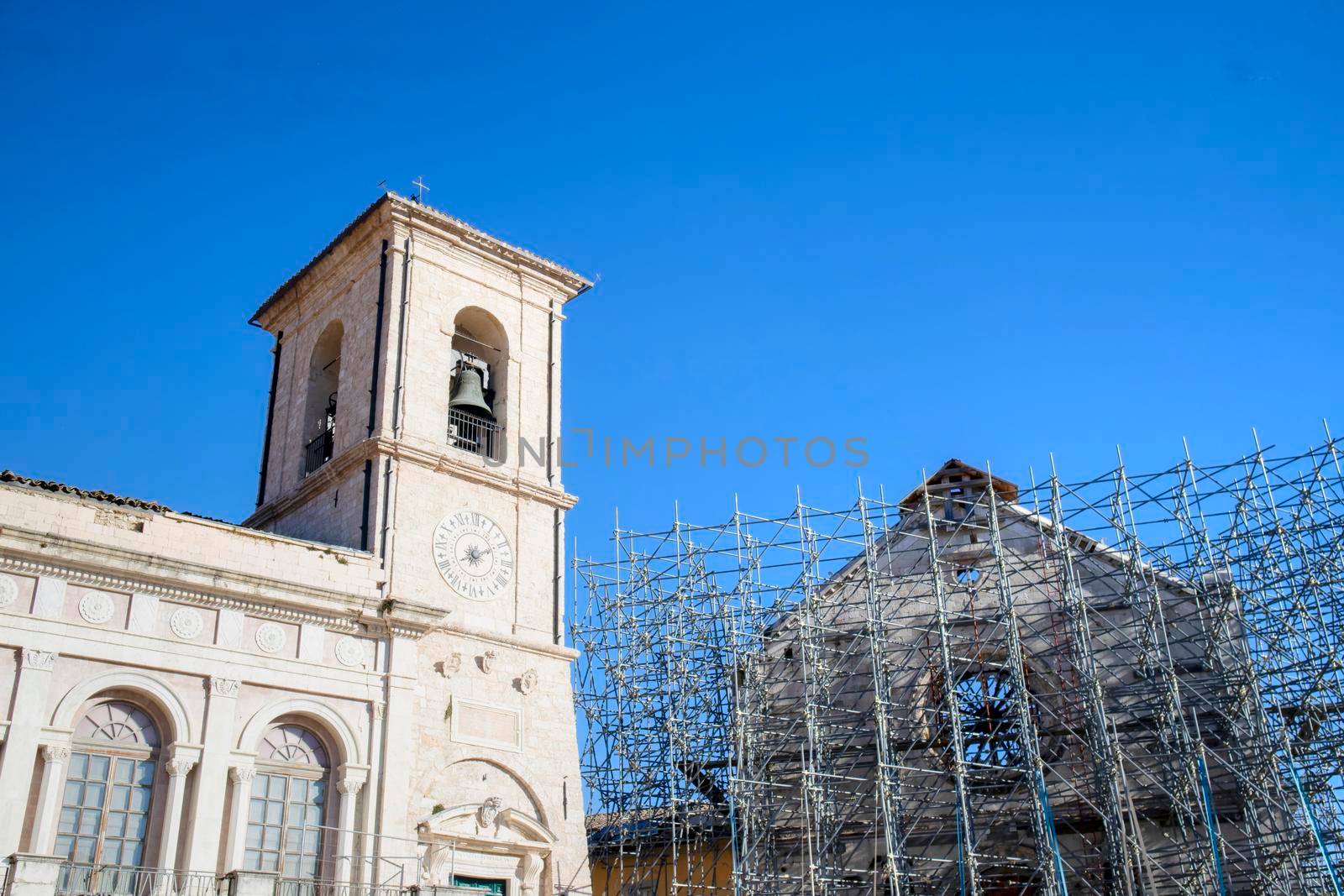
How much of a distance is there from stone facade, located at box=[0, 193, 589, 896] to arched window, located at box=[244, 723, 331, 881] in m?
0.03

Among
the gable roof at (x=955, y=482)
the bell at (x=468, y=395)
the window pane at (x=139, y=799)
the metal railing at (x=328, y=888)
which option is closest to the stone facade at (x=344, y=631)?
the window pane at (x=139, y=799)

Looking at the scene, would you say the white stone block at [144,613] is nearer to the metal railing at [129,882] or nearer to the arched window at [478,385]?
the metal railing at [129,882]

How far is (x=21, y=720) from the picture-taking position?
15.4 m

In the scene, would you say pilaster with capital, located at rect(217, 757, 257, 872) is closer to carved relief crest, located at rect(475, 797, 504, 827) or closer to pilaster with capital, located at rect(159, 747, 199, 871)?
pilaster with capital, located at rect(159, 747, 199, 871)

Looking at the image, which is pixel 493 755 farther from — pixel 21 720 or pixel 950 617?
pixel 950 617

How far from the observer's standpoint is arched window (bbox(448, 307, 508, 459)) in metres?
22.0

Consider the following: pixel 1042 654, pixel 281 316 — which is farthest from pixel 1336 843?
pixel 281 316

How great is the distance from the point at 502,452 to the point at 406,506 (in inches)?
96.0

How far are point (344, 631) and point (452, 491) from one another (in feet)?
10.6

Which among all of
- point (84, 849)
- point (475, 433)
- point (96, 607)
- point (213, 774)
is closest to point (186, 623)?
Answer: point (96, 607)

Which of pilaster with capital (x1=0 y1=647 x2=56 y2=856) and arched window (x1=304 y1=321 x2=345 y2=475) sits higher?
arched window (x1=304 y1=321 x2=345 y2=475)

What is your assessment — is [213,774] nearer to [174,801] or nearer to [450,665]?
[174,801]

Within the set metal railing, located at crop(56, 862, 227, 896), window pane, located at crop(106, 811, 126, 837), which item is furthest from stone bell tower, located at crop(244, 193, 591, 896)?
window pane, located at crop(106, 811, 126, 837)

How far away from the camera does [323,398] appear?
2352 centimetres
